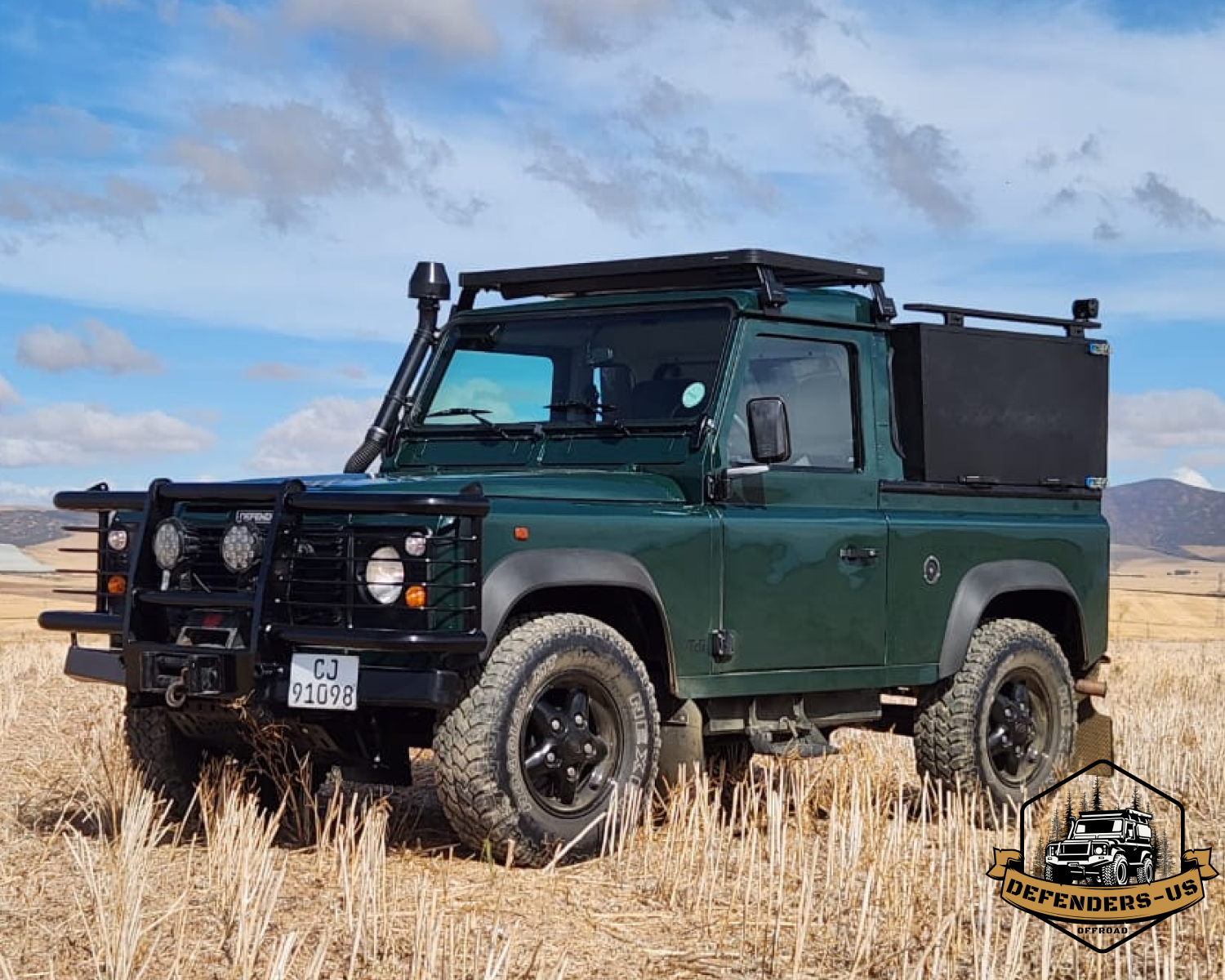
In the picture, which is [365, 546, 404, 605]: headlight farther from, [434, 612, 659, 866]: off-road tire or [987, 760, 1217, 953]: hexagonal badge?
[987, 760, 1217, 953]: hexagonal badge

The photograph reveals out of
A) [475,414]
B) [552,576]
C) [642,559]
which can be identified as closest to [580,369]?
[475,414]

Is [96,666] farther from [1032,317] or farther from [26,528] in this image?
[26,528]

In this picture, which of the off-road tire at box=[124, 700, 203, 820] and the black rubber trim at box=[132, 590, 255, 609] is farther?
the off-road tire at box=[124, 700, 203, 820]

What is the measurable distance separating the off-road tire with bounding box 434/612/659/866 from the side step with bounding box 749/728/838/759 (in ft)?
2.70

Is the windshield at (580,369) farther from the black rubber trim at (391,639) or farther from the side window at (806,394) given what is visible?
the black rubber trim at (391,639)

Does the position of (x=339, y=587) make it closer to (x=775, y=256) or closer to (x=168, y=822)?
(x=168, y=822)

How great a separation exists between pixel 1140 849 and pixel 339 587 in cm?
301

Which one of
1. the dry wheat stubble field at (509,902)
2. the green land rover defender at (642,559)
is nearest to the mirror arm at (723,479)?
the green land rover defender at (642,559)

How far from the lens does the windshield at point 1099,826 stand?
644cm

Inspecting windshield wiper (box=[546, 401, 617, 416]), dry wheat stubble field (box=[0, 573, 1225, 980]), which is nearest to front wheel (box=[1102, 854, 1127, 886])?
dry wheat stubble field (box=[0, 573, 1225, 980])

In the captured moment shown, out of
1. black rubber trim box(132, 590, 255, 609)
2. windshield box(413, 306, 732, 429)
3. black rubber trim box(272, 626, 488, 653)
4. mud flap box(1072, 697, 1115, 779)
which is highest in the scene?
windshield box(413, 306, 732, 429)

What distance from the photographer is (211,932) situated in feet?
18.0

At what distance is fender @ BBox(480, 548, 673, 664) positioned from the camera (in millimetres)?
6629

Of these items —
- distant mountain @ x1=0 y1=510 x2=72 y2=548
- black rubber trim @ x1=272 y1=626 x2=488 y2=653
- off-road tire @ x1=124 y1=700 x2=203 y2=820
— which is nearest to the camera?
black rubber trim @ x1=272 y1=626 x2=488 y2=653
